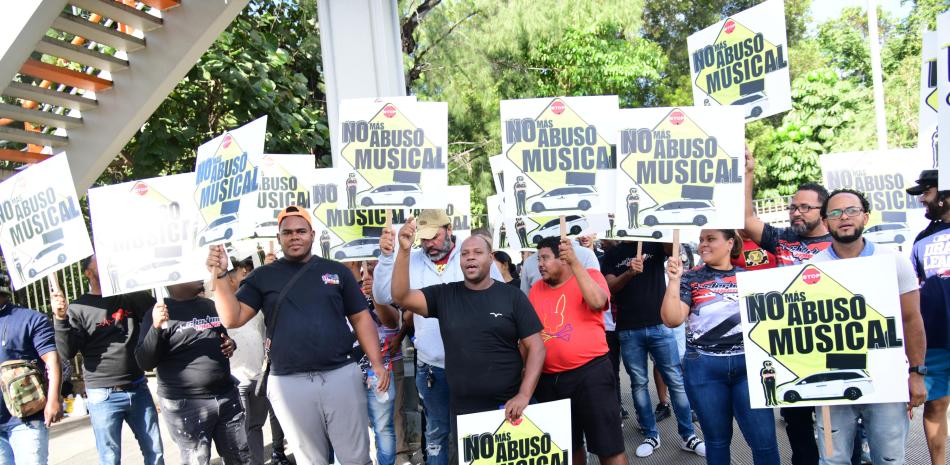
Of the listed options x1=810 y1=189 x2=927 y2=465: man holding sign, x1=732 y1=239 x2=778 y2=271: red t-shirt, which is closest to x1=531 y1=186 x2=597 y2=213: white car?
x1=732 y1=239 x2=778 y2=271: red t-shirt

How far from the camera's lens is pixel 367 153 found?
17.9 feet

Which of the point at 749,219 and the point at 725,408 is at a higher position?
the point at 749,219

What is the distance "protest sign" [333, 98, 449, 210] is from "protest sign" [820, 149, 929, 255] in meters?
4.22

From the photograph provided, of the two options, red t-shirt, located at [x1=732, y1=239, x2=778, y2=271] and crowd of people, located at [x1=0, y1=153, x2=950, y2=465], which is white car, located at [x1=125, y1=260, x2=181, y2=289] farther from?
red t-shirt, located at [x1=732, y1=239, x2=778, y2=271]

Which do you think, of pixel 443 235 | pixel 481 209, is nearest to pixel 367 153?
pixel 443 235

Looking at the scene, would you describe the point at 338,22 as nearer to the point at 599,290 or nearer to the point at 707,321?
the point at 599,290

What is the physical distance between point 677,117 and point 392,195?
2.03 metres

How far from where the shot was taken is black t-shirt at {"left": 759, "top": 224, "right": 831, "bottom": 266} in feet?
16.4

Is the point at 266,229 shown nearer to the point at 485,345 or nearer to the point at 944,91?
the point at 485,345

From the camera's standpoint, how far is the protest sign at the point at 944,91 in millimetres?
4016

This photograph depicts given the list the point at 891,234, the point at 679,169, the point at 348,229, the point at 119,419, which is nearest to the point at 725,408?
the point at 679,169

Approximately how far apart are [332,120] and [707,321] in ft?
13.2

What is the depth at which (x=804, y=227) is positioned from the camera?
207 inches

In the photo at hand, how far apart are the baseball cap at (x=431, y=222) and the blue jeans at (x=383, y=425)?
112 centimetres
